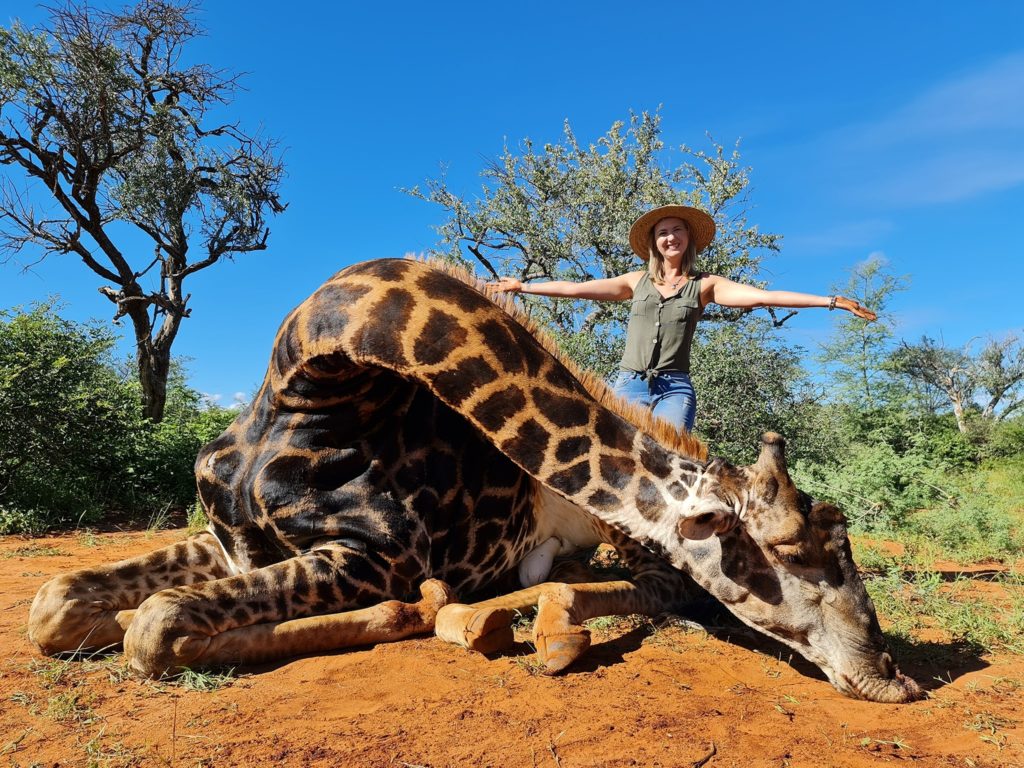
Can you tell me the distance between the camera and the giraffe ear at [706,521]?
305cm

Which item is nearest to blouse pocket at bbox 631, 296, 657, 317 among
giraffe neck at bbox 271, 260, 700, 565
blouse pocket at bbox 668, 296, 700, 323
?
blouse pocket at bbox 668, 296, 700, 323

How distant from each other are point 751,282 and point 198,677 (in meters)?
13.1

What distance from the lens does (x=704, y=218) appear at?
220 inches

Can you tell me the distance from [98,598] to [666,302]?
13.4ft

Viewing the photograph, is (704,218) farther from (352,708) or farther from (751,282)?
(751,282)

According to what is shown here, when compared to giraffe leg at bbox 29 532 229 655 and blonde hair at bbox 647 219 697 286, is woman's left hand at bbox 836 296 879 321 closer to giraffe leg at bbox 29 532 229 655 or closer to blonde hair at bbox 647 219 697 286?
blonde hair at bbox 647 219 697 286

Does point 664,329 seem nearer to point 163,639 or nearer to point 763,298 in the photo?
point 763,298

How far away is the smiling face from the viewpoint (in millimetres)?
5539

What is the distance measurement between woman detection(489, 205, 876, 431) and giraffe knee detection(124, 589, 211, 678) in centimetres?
300

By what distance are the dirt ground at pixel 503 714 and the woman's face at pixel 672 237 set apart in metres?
3.06

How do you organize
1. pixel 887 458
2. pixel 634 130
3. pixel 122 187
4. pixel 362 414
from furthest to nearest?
pixel 122 187, pixel 634 130, pixel 887 458, pixel 362 414

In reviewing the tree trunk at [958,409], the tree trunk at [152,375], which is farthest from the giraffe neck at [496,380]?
the tree trunk at [958,409]

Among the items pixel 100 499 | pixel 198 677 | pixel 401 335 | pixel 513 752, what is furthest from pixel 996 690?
pixel 100 499

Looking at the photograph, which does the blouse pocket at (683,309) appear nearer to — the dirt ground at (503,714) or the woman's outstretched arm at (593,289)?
the woman's outstretched arm at (593,289)
